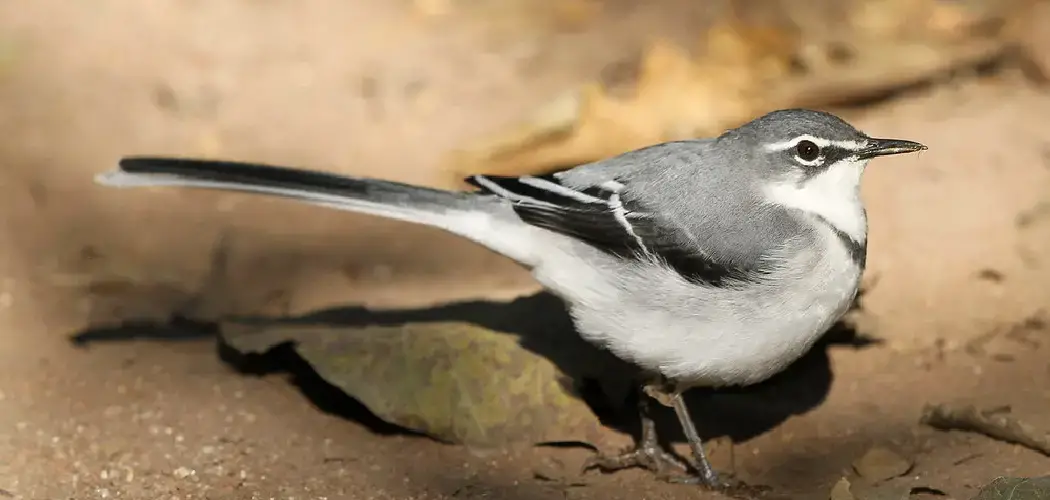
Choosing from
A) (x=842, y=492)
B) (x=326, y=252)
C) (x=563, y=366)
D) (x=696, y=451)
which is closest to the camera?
(x=842, y=492)

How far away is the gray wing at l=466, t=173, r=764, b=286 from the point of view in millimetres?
4289

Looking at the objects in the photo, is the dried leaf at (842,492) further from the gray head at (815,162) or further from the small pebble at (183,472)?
the small pebble at (183,472)

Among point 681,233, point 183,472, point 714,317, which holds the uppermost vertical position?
point 681,233

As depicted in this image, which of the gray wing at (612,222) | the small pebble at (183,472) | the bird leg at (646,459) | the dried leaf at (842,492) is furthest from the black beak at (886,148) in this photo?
the small pebble at (183,472)

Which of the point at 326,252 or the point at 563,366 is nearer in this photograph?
the point at 563,366

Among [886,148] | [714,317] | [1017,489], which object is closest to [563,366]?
[714,317]

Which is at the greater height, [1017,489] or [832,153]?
[832,153]

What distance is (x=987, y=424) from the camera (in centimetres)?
446

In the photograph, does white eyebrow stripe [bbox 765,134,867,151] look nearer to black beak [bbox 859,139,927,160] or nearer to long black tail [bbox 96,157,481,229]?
black beak [bbox 859,139,927,160]

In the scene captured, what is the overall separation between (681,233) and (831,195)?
63cm

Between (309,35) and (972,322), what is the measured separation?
4.88 meters

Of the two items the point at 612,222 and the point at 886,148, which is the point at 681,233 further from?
the point at 886,148

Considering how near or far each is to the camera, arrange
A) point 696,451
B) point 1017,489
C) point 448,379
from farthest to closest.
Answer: point 448,379 → point 696,451 → point 1017,489

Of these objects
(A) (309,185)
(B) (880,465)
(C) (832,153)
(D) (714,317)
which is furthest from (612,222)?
(B) (880,465)
